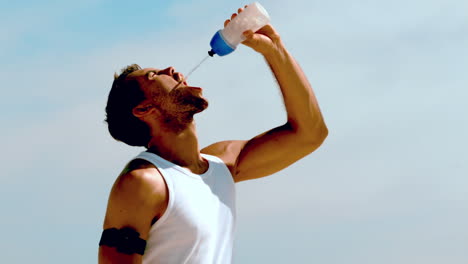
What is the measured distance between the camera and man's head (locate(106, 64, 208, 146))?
18.6 feet

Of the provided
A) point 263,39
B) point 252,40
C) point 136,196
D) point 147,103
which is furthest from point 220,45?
point 136,196

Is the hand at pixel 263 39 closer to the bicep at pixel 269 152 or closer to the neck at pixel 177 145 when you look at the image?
the bicep at pixel 269 152

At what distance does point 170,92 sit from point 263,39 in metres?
0.88

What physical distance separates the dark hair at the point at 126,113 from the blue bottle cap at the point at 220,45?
0.64m

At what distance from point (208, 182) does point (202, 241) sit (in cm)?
49

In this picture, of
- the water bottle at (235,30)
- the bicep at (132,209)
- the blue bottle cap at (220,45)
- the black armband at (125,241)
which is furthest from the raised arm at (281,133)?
the black armband at (125,241)

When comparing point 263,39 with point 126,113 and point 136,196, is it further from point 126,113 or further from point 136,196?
point 136,196

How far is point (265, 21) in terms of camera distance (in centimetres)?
606

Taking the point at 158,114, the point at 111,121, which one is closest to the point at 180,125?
the point at 158,114

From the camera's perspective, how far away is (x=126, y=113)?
5816 mm

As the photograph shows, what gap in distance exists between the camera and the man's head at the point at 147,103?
223 inches

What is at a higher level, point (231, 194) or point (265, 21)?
point (265, 21)

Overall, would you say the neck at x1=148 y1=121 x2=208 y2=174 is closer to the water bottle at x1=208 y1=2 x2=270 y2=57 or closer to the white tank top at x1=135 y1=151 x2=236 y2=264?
the white tank top at x1=135 y1=151 x2=236 y2=264

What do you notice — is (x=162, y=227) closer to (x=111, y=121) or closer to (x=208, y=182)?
(x=208, y=182)
